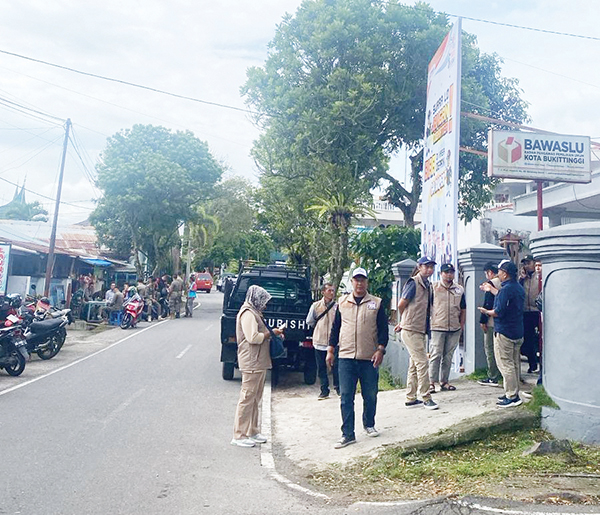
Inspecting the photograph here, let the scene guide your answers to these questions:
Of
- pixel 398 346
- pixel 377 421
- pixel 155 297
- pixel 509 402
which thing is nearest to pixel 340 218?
pixel 398 346

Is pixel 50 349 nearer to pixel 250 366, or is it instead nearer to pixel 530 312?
pixel 250 366

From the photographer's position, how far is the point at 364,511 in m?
5.27

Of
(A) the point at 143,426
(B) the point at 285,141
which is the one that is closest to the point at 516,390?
(A) the point at 143,426

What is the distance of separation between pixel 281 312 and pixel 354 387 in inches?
212

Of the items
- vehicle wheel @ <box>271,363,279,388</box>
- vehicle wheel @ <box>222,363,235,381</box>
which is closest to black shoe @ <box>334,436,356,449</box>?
vehicle wheel @ <box>271,363,279,388</box>

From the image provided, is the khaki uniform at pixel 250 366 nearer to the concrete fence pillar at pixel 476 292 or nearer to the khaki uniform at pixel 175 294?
the concrete fence pillar at pixel 476 292

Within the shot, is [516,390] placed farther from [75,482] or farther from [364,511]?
[75,482]

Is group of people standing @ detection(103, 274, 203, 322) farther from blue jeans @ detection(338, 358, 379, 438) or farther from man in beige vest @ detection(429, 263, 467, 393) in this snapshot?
blue jeans @ detection(338, 358, 379, 438)

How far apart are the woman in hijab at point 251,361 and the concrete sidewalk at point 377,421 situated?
496 mm

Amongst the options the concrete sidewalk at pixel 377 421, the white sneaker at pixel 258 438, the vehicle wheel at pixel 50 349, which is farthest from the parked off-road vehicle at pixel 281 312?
the vehicle wheel at pixel 50 349

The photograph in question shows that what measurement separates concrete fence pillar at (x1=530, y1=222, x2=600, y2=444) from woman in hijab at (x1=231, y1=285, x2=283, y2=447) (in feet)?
10.5

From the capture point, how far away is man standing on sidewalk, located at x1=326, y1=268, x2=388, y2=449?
7.54 m

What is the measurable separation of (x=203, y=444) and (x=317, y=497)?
90.6 inches

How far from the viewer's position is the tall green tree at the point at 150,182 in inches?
1254
